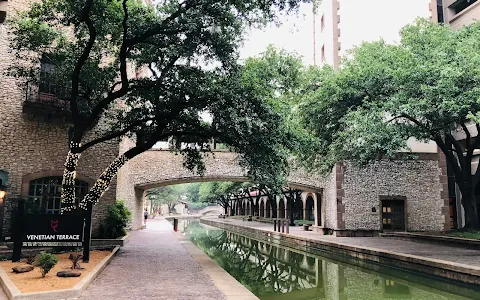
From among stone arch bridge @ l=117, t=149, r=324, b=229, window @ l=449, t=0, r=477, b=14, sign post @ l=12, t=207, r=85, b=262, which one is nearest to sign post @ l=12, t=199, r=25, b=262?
sign post @ l=12, t=207, r=85, b=262

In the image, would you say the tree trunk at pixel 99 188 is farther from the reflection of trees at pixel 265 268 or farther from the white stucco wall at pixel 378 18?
the white stucco wall at pixel 378 18

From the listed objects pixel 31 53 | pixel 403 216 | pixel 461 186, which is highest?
pixel 31 53

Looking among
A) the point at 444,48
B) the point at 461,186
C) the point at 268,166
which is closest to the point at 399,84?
the point at 444,48

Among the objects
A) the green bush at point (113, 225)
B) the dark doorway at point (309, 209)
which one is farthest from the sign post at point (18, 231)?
the dark doorway at point (309, 209)

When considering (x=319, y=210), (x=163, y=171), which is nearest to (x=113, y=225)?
(x=163, y=171)

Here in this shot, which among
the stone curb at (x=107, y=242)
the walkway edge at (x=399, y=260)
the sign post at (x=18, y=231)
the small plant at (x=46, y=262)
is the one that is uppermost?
the sign post at (x=18, y=231)

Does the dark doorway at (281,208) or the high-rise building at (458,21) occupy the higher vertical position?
the high-rise building at (458,21)

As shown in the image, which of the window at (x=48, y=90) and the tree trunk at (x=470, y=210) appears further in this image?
the tree trunk at (x=470, y=210)

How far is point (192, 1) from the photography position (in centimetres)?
1014

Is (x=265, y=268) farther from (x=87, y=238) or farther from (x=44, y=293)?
Answer: (x=44, y=293)

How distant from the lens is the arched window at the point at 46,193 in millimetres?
15133

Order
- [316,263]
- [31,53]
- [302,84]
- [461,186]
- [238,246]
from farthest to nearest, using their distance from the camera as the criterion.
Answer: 1. [238,246]
2. [302,84]
3. [461,186]
4. [31,53]
5. [316,263]

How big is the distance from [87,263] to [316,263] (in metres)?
8.05

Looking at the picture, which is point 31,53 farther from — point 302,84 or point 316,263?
point 316,263
